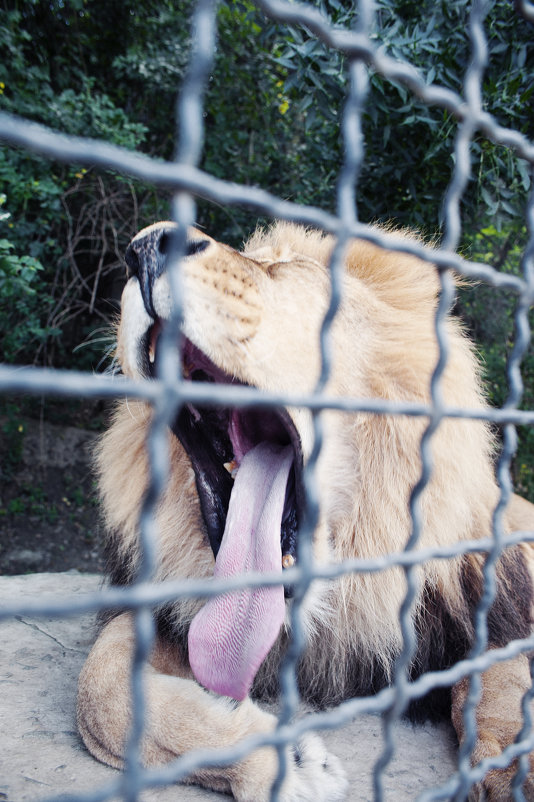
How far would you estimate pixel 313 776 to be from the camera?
131 cm

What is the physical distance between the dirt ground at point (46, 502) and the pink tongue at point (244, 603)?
358 cm

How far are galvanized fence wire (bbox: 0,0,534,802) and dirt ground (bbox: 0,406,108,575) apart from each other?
4434 millimetres

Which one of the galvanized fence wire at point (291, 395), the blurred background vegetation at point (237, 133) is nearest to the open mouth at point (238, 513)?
the galvanized fence wire at point (291, 395)

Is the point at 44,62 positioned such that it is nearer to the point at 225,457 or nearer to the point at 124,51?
the point at 124,51

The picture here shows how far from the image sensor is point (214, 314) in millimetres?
1301

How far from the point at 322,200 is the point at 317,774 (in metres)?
3.67

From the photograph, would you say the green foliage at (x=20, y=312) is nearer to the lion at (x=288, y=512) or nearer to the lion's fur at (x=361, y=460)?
the lion at (x=288, y=512)

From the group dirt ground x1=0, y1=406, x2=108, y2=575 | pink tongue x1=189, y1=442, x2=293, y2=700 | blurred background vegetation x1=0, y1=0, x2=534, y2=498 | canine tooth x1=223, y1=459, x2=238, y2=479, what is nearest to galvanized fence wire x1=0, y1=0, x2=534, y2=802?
pink tongue x1=189, y1=442, x2=293, y2=700

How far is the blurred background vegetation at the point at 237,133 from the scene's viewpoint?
9.75ft

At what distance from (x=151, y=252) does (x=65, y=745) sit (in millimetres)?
1121

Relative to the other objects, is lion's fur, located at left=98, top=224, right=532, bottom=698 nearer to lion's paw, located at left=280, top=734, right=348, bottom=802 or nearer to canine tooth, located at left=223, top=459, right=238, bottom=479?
canine tooth, located at left=223, top=459, right=238, bottom=479

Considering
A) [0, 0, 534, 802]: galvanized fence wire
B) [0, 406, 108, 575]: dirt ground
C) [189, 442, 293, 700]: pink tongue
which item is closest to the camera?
[0, 0, 534, 802]: galvanized fence wire

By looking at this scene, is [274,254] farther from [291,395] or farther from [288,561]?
[291,395]

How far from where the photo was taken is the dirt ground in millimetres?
5031
